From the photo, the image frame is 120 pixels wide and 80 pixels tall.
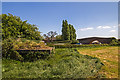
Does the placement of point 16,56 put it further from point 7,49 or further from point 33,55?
point 33,55

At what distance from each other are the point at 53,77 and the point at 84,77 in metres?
1.29

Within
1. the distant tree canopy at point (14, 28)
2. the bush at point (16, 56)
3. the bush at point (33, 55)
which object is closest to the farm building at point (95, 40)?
the distant tree canopy at point (14, 28)

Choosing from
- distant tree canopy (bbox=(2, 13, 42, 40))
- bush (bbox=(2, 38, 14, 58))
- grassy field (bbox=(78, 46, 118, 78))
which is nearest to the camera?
grassy field (bbox=(78, 46, 118, 78))

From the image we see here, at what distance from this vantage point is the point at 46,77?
2.81m

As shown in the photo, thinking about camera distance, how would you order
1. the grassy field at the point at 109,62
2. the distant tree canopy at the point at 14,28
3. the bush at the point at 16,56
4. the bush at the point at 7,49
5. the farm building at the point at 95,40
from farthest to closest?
the farm building at the point at 95,40
the distant tree canopy at the point at 14,28
the bush at the point at 7,49
the bush at the point at 16,56
the grassy field at the point at 109,62

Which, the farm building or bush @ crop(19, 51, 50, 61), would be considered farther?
the farm building

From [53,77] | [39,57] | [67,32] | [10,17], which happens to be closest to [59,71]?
[53,77]

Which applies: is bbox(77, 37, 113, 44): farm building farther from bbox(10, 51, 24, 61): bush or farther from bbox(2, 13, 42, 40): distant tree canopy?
bbox(10, 51, 24, 61): bush

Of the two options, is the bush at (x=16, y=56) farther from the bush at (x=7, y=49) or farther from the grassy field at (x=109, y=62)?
the grassy field at (x=109, y=62)

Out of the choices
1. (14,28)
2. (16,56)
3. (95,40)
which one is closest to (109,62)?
(16,56)

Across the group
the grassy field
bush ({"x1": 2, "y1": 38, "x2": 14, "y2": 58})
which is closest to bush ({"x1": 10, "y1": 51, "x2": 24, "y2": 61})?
bush ({"x1": 2, "y1": 38, "x2": 14, "y2": 58})

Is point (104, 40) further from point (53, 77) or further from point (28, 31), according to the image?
point (53, 77)

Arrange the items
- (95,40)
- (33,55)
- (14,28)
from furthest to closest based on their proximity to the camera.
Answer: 1. (95,40)
2. (14,28)
3. (33,55)

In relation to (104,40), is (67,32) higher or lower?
higher
